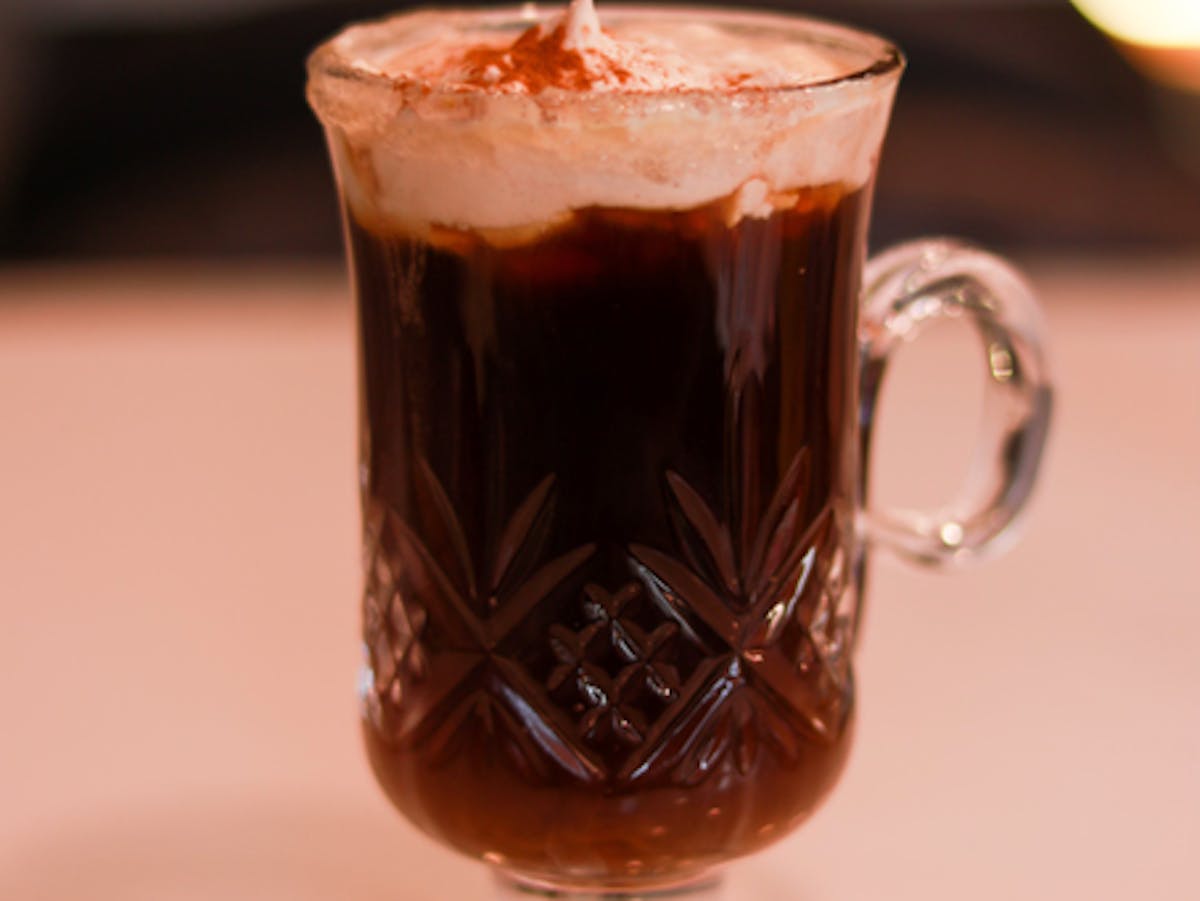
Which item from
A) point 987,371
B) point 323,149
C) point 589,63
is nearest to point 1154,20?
point 323,149

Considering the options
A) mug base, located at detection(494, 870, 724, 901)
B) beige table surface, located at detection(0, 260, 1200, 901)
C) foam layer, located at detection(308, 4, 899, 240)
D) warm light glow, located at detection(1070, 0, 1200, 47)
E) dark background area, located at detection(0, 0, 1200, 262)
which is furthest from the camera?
warm light glow, located at detection(1070, 0, 1200, 47)

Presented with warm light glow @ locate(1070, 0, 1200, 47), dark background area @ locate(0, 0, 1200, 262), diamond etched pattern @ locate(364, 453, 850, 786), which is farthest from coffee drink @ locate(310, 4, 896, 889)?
warm light glow @ locate(1070, 0, 1200, 47)

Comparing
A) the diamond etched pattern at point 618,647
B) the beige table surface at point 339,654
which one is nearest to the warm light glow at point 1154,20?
the beige table surface at point 339,654

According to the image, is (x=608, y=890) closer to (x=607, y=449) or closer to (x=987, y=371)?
(x=607, y=449)

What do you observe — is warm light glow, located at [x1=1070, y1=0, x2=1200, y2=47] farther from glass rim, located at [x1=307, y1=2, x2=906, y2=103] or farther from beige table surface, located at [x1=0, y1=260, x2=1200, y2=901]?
glass rim, located at [x1=307, y1=2, x2=906, y2=103]

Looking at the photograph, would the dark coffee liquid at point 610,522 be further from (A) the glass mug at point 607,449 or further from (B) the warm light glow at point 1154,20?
(B) the warm light glow at point 1154,20

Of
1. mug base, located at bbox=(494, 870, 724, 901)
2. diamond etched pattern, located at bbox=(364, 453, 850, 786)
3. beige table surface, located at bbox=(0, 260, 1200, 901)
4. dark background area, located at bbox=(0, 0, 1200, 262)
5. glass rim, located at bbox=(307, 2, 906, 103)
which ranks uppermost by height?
glass rim, located at bbox=(307, 2, 906, 103)
